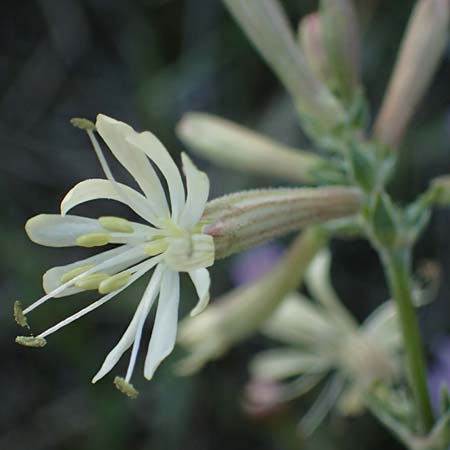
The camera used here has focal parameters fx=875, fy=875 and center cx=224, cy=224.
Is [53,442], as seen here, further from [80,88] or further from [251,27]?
[251,27]

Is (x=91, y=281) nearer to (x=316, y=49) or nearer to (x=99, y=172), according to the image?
(x=316, y=49)

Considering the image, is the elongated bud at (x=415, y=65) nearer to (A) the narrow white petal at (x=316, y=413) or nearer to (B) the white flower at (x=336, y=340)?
(B) the white flower at (x=336, y=340)

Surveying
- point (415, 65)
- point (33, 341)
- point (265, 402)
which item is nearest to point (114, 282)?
point (33, 341)

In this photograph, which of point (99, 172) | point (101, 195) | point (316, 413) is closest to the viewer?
point (101, 195)

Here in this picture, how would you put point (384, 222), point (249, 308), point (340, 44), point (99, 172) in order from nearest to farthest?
point (384, 222) < point (340, 44) < point (249, 308) < point (99, 172)

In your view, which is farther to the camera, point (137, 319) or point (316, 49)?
point (316, 49)

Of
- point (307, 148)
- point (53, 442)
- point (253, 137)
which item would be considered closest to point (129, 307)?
point (53, 442)

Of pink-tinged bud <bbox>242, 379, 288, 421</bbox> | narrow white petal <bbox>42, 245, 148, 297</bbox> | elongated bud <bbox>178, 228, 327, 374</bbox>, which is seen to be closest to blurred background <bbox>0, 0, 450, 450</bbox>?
pink-tinged bud <bbox>242, 379, 288, 421</bbox>
